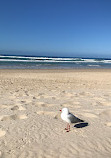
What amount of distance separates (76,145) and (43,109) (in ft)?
6.91

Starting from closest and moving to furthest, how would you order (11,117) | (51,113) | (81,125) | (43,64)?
1. (81,125)
2. (11,117)
3. (51,113)
4. (43,64)

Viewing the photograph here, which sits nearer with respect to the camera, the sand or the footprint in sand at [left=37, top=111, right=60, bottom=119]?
the sand

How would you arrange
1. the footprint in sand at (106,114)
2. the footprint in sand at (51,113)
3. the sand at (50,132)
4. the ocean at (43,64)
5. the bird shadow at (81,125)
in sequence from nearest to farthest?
the sand at (50,132), the bird shadow at (81,125), the footprint in sand at (51,113), the footprint in sand at (106,114), the ocean at (43,64)

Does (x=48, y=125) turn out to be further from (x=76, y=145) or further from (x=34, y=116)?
(x=76, y=145)

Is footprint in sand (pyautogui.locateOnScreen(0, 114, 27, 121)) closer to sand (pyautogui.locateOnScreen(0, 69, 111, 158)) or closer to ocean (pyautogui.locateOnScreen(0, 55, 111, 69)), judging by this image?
sand (pyautogui.locateOnScreen(0, 69, 111, 158))

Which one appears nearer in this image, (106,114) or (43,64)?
(106,114)

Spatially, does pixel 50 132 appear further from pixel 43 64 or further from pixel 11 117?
pixel 43 64

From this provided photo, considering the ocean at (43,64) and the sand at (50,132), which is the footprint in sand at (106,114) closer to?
the sand at (50,132)

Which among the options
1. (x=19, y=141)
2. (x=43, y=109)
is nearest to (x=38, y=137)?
(x=19, y=141)

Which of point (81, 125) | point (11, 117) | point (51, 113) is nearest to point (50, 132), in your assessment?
point (81, 125)

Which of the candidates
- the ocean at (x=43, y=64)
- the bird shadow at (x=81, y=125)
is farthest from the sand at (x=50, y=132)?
the ocean at (x=43, y=64)

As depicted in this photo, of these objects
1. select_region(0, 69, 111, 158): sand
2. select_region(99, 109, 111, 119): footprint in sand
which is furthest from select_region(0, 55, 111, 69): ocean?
select_region(99, 109, 111, 119): footprint in sand

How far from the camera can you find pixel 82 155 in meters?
3.17

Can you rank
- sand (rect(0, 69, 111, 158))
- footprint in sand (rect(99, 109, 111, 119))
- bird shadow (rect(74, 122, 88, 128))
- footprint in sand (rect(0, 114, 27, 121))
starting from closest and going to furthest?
sand (rect(0, 69, 111, 158)) → bird shadow (rect(74, 122, 88, 128)) → footprint in sand (rect(0, 114, 27, 121)) → footprint in sand (rect(99, 109, 111, 119))
